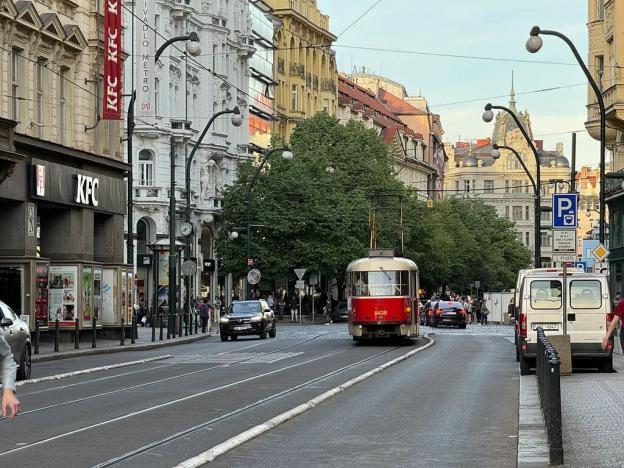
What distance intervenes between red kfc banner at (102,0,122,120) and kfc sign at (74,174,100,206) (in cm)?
206

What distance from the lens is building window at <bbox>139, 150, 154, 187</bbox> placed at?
7812 centimetres

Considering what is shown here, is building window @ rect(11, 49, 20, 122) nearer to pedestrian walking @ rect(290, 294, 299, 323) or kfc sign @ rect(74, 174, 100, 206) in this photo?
kfc sign @ rect(74, 174, 100, 206)

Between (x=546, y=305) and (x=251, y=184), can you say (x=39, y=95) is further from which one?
(x=251, y=184)

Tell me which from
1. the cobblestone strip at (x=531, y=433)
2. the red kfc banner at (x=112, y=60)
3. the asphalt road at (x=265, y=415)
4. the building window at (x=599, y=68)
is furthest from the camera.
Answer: the building window at (x=599, y=68)

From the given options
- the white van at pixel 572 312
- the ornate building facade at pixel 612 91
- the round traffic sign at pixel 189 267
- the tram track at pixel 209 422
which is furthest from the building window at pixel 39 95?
the ornate building facade at pixel 612 91

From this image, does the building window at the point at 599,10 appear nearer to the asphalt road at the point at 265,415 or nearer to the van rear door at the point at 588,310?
the asphalt road at the point at 265,415

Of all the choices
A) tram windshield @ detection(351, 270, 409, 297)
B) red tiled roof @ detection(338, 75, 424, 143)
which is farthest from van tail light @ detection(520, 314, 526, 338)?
red tiled roof @ detection(338, 75, 424, 143)

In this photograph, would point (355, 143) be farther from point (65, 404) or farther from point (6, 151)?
point (65, 404)

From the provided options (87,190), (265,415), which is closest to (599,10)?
(87,190)

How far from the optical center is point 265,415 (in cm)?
1952

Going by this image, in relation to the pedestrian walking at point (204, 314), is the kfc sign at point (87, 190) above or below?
above

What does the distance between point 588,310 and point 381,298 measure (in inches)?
720

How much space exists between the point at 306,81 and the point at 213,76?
3186 cm

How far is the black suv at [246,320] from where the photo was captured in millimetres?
55688
